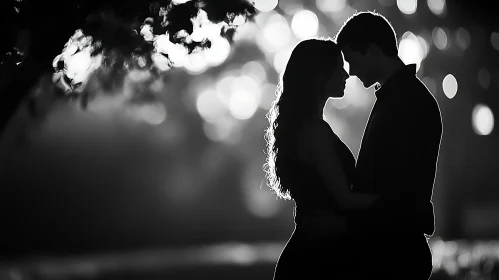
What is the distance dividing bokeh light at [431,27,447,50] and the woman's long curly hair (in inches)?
589

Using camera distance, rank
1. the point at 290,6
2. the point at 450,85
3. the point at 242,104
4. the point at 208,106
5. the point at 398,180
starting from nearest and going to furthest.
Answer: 1. the point at 398,180
2. the point at 290,6
3. the point at 450,85
4. the point at 242,104
5. the point at 208,106

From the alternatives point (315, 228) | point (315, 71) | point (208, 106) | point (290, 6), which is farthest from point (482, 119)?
point (208, 106)

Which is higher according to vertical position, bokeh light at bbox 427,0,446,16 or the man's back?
bokeh light at bbox 427,0,446,16

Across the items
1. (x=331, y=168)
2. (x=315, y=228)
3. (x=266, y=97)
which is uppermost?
(x=266, y=97)

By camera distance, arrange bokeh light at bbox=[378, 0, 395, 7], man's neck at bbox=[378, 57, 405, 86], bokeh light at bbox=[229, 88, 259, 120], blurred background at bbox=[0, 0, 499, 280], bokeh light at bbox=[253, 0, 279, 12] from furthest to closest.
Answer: bokeh light at bbox=[229, 88, 259, 120]
bokeh light at bbox=[378, 0, 395, 7]
blurred background at bbox=[0, 0, 499, 280]
bokeh light at bbox=[253, 0, 279, 12]
man's neck at bbox=[378, 57, 405, 86]

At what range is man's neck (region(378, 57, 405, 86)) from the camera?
341 centimetres

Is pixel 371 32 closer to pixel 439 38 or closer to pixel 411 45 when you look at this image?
pixel 411 45

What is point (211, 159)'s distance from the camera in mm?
35875

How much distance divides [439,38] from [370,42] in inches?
602

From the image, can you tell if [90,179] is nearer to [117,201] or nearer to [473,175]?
[117,201]

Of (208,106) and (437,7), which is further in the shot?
(208,106)

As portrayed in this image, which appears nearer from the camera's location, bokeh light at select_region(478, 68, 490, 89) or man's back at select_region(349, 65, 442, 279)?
man's back at select_region(349, 65, 442, 279)

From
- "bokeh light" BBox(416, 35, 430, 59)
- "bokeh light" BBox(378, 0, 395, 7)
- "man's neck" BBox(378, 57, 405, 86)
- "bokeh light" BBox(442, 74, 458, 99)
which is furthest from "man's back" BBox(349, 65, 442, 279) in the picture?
"bokeh light" BBox(442, 74, 458, 99)

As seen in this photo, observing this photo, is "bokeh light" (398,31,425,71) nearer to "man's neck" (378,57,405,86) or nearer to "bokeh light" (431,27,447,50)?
"bokeh light" (431,27,447,50)
